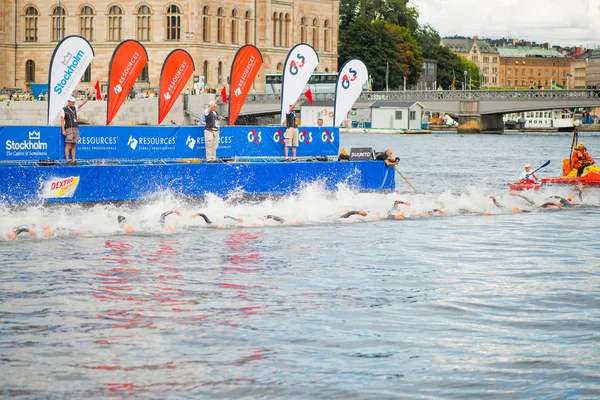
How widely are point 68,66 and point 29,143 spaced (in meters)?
2.90

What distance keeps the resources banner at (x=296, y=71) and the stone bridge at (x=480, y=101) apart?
68577 mm

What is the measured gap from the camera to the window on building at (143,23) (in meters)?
111

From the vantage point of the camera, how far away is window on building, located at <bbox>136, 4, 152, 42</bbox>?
366 feet

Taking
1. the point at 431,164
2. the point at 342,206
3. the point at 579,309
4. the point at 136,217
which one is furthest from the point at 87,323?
the point at 431,164

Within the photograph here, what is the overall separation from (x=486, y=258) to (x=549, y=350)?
23.7ft

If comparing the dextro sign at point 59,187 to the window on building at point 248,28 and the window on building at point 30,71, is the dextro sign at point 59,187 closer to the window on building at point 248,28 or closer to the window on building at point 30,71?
the window on building at point 248,28

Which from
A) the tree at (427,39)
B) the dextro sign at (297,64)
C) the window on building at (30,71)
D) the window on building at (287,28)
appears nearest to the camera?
the dextro sign at (297,64)

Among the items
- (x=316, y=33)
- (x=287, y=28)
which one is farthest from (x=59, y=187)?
(x=316, y=33)

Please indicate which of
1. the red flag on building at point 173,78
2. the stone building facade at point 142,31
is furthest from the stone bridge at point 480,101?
the red flag on building at point 173,78

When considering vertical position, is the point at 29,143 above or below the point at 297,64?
below

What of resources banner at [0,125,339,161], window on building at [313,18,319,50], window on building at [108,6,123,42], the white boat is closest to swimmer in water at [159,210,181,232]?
resources banner at [0,125,339,161]

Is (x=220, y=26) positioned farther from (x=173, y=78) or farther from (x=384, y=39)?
(x=173, y=78)

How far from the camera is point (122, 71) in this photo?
2939 centimetres

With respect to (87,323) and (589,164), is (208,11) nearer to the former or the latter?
(589,164)
